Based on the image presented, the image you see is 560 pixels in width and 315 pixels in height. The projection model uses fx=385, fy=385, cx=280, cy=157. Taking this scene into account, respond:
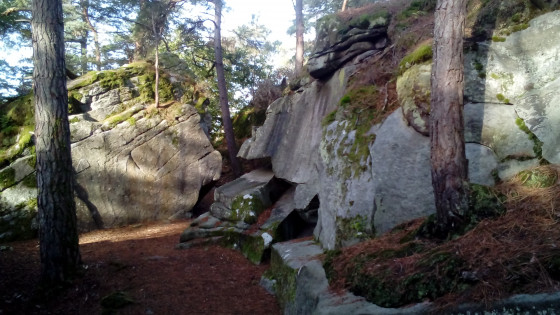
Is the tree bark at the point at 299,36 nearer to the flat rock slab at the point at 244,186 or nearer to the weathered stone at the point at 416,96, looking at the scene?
the flat rock slab at the point at 244,186

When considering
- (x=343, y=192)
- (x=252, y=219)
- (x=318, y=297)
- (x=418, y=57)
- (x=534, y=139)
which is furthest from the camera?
(x=252, y=219)

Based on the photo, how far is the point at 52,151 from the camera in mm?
6512

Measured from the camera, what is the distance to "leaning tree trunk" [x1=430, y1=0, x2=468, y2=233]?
3789mm

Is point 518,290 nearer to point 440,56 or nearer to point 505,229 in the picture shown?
point 505,229

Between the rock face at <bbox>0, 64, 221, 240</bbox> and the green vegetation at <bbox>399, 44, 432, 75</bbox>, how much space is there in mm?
8386

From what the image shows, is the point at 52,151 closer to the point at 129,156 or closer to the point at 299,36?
the point at 129,156

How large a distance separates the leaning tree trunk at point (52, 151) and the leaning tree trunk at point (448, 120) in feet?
19.4

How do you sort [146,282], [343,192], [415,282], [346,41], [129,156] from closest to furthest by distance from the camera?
[415,282]
[343,192]
[146,282]
[346,41]
[129,156]

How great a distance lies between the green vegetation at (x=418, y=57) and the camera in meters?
6.21

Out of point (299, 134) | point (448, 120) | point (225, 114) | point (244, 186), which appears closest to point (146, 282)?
point (244, 186)

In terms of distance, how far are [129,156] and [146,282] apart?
6.41 m

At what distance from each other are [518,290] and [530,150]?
2.89 meters

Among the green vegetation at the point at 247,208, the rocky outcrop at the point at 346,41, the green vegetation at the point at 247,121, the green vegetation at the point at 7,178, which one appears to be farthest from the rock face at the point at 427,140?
the green vegetation at the point at 247,121

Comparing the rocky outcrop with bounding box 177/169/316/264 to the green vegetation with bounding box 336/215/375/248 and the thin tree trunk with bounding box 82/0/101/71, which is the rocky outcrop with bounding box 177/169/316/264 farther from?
the thin tree trunk with bounding box 82/0/101/71
